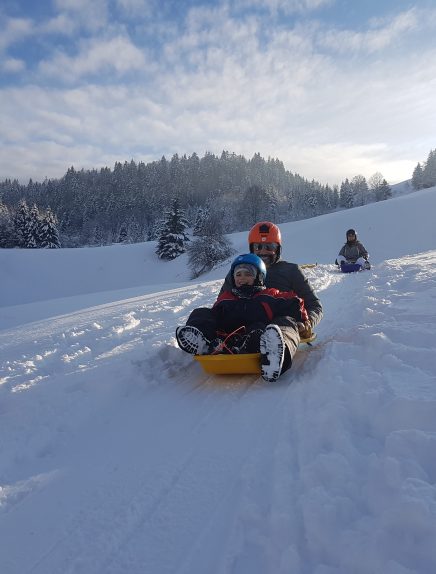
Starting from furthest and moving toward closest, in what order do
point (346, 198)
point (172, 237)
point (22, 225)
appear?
1. point (346, 198)
2. point (22, 225)
3. point (172, 237)

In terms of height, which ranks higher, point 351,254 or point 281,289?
point 281,289

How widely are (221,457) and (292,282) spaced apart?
2840 millimetres

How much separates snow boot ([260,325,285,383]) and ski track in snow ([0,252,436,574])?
0.58 ft

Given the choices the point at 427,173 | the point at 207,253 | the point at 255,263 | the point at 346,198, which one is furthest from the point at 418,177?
the point at 255,263

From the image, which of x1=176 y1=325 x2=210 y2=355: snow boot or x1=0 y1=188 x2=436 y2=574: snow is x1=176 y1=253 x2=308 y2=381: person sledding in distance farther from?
x1=0 y1=188 x2=436 y2=574: snow

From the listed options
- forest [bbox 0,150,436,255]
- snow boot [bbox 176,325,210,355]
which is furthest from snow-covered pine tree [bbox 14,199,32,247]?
snow boot [bbox 176,325,210,355]

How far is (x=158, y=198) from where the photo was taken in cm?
7862

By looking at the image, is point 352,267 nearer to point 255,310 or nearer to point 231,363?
point 255,310

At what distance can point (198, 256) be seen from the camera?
27891mm

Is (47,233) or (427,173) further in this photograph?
(427,173)

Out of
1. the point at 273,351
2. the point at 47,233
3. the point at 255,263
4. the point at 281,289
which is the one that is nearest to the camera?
the point at 273,351

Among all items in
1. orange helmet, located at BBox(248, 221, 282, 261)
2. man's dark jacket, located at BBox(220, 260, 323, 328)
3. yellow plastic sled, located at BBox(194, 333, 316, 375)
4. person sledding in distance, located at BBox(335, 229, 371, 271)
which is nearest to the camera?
yellow plastic sled, located at BBox(194, 333, 316, 375)

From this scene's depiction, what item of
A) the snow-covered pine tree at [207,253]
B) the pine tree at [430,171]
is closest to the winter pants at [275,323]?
the snow-covered pine tree at [207,253]

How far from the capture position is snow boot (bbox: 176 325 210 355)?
3.67 metres
